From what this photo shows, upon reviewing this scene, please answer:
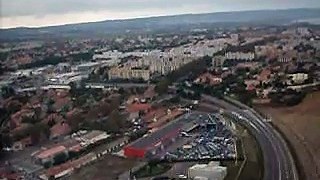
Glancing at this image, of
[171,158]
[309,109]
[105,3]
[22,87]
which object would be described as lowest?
[171,158]

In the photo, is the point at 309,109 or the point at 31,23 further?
the point at 31,23

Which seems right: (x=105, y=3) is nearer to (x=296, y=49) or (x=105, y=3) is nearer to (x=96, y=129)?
(x=96, y=129)

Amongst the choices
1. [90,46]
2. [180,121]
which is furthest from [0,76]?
[180,121]

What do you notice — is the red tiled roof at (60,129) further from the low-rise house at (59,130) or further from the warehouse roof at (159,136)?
the warehouse roof at (159,136)

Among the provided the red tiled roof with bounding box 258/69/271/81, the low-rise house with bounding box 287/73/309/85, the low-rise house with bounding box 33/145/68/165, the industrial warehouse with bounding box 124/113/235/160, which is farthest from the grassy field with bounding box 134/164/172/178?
the low-rise house with bounding box 287/73/309/85

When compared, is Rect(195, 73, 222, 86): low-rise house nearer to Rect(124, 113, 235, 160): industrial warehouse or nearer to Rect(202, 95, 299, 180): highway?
Rect(202, 95, 299, 180): highway
